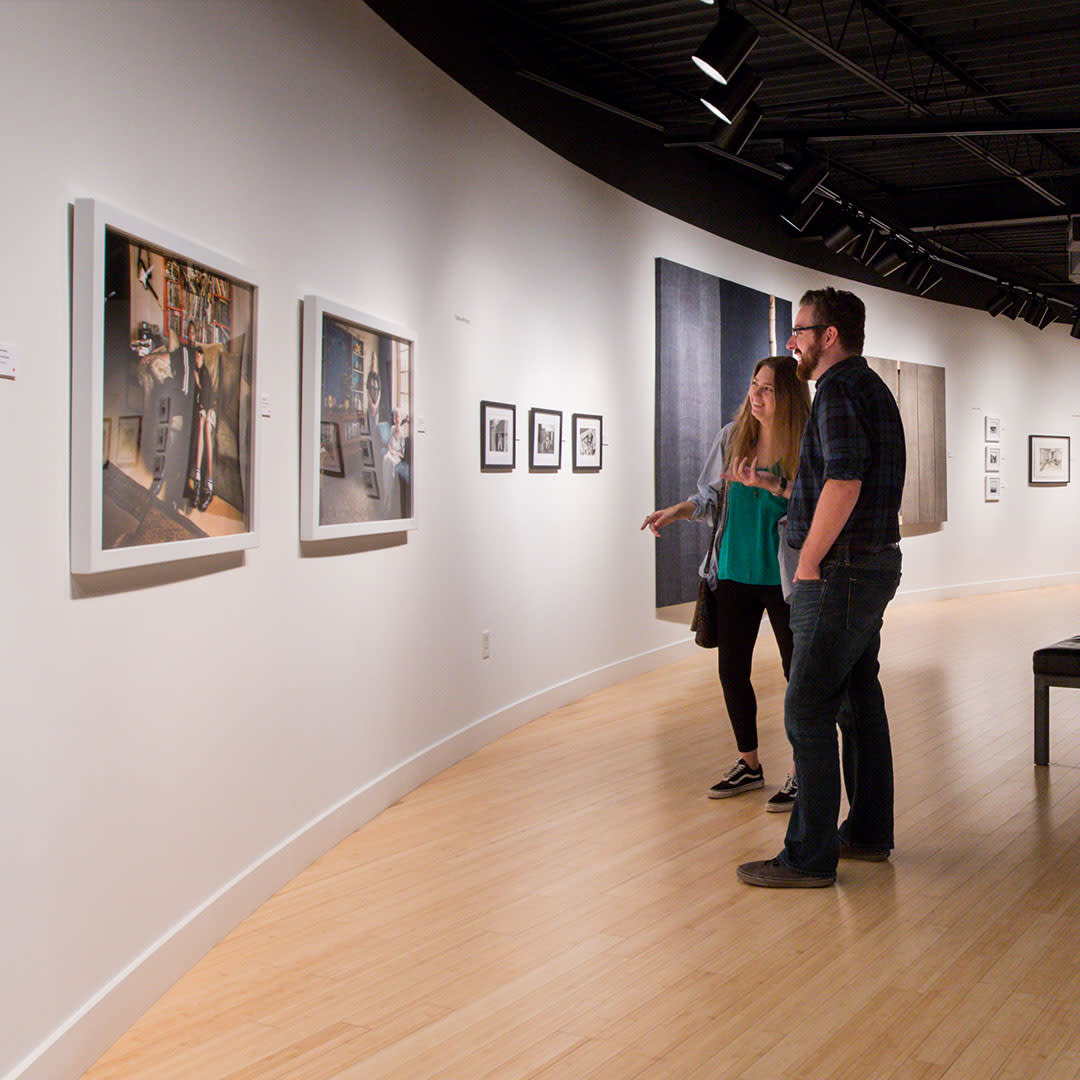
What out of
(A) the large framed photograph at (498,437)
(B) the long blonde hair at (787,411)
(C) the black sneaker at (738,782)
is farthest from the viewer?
(A) the large framed photograph at (498,437)

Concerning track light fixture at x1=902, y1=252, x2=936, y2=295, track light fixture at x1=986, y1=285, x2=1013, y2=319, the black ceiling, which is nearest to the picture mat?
the black ceiling

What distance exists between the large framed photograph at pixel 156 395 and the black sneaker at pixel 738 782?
8.05 ft

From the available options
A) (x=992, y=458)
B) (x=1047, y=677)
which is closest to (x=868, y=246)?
(x=1047, y=677)

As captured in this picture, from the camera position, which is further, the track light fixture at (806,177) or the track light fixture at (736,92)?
the track light fixture at (806,177)

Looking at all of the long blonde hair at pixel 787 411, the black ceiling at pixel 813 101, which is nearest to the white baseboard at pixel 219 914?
the long blonde hair at pixel 787 411

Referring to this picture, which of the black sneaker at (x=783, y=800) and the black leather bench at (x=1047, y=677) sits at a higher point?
the black leather bench at (x=1047, y=677)

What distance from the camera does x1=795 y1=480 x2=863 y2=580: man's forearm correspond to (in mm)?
3883

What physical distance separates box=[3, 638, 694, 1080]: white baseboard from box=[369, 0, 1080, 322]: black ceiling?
335cm

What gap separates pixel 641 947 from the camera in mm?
3590

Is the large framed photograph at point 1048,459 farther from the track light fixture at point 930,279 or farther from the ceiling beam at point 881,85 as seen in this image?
the ceiling beam at point 881,85

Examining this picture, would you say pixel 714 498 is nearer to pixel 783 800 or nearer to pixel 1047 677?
pixel 783 800

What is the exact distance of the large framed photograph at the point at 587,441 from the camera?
26.0ft

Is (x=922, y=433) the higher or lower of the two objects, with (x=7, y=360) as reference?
higher

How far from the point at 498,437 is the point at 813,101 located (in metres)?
4.28
